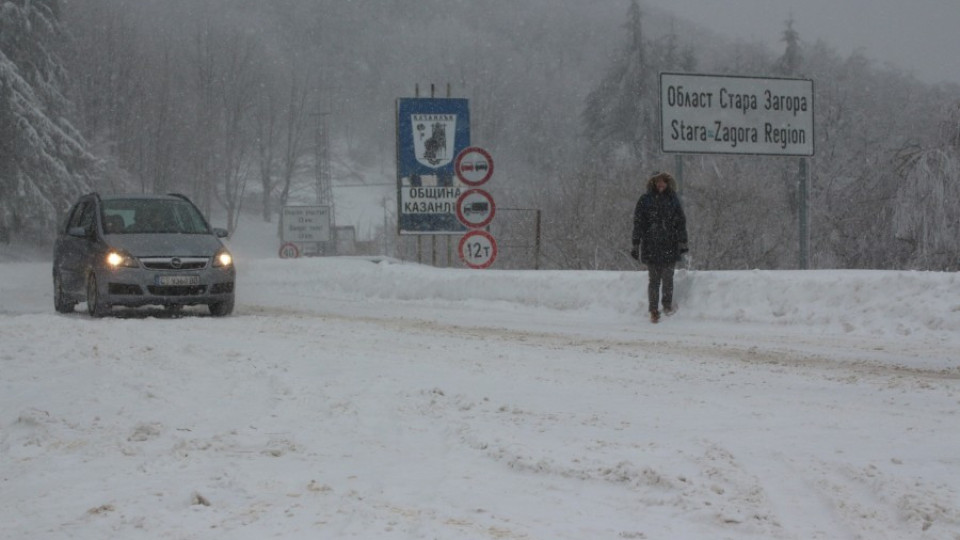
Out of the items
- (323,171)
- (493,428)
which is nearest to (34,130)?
(323,171)

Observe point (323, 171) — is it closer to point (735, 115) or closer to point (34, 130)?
point (34, 130)

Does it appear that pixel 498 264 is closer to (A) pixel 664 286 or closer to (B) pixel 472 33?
(A) pixel 664 286

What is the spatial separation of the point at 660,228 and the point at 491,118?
98.3m

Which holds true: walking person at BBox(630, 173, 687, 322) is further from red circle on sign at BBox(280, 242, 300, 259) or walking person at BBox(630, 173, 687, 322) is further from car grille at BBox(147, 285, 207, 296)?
red circle on sign at BBox(280, 242, 300, 259)

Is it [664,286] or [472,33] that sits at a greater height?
[472,33]

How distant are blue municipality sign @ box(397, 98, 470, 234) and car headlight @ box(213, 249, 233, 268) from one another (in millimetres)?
7884

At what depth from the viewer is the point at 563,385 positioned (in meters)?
6.36

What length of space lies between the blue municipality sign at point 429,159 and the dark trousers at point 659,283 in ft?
29.8

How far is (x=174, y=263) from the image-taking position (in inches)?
472

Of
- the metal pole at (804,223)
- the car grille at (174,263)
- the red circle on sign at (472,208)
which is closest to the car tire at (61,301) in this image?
the car grille at (174,263)

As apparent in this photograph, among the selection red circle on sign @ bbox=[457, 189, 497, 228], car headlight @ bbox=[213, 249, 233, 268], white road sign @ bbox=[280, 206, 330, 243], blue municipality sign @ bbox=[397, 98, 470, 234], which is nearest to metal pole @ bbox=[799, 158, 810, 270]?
red circle on sign @ bbox=[457, 189, 497, 228]

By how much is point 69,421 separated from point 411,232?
601 inches

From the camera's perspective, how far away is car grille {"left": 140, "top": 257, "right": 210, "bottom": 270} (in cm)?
1189

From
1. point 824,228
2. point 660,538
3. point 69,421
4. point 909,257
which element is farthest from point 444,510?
Result: point 824,228
